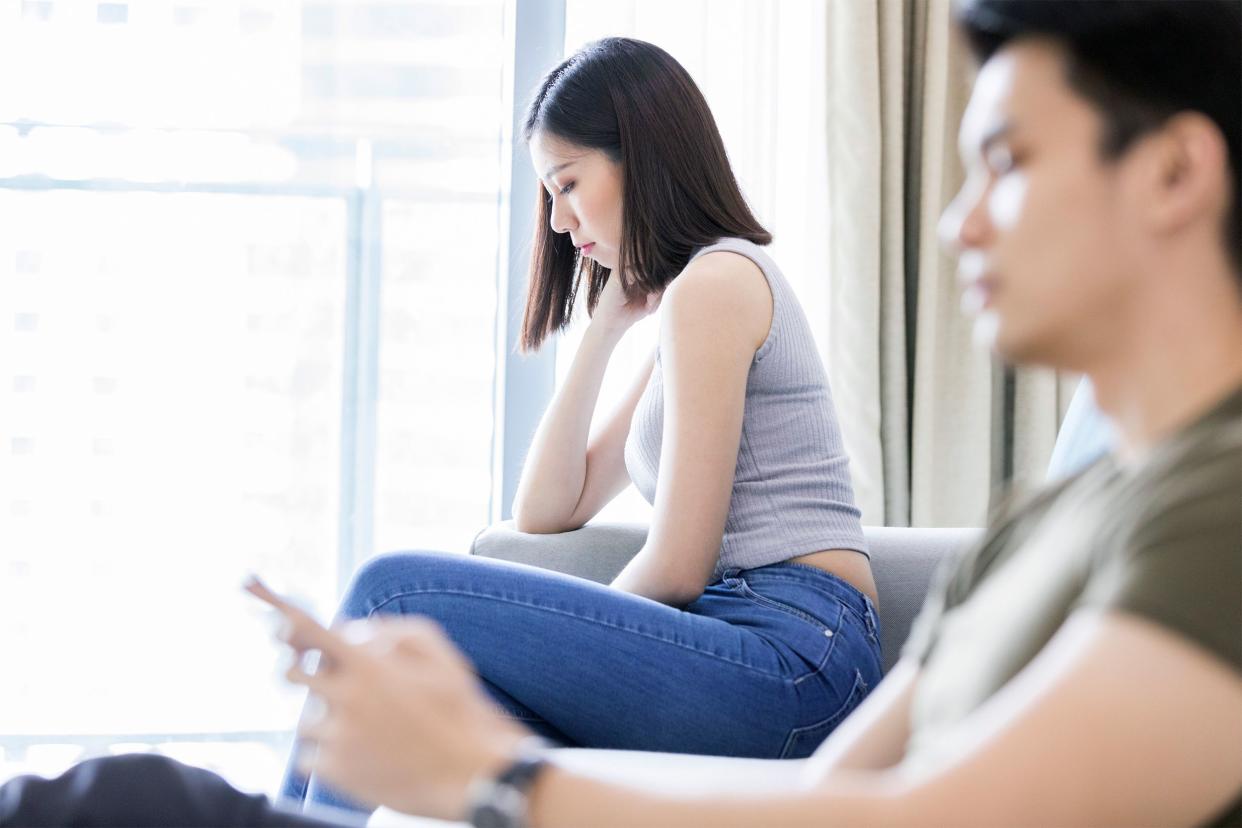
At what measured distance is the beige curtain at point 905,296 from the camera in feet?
7.63

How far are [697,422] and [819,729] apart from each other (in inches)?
14.5

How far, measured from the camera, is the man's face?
64 centimetres

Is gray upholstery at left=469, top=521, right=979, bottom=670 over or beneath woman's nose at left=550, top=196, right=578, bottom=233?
beneath

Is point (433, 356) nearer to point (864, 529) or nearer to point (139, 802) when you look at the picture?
point (864, 529)

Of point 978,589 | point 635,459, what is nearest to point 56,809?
point 978,589

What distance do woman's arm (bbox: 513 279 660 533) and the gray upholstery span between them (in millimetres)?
82

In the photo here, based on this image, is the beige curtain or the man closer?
the man

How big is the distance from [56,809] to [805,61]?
6.43 ft

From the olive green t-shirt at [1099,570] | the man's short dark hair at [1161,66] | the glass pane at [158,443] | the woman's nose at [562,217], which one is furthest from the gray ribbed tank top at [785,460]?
the glass pane at [158,443]

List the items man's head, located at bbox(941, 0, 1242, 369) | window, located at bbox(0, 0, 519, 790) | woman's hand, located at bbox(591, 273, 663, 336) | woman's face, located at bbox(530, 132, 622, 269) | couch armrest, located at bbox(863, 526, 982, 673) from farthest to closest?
1. window, located at bbox(0, 0, 519, 790)
2. woman's hand, located at bbox(591, 273, 663, 336)
3. woman's face, located at bbox(530, 132, 622, 269)
4. couch armrest, located at bbox(863, 526, 982, 673)
5. man's head, located at bbox(941, 0, 1242, 369)

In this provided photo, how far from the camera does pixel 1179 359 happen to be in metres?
0.65

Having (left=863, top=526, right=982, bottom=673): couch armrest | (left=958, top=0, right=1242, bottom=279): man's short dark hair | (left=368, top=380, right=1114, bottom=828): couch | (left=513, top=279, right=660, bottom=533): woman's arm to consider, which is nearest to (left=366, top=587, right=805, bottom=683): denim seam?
(left=368, top=380, right=1114, bottom=828): couch

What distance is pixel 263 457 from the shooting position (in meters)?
2.53

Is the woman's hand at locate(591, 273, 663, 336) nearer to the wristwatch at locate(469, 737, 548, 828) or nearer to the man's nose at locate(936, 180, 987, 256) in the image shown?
the man's nose at locate(936, 180, 987, 256)
